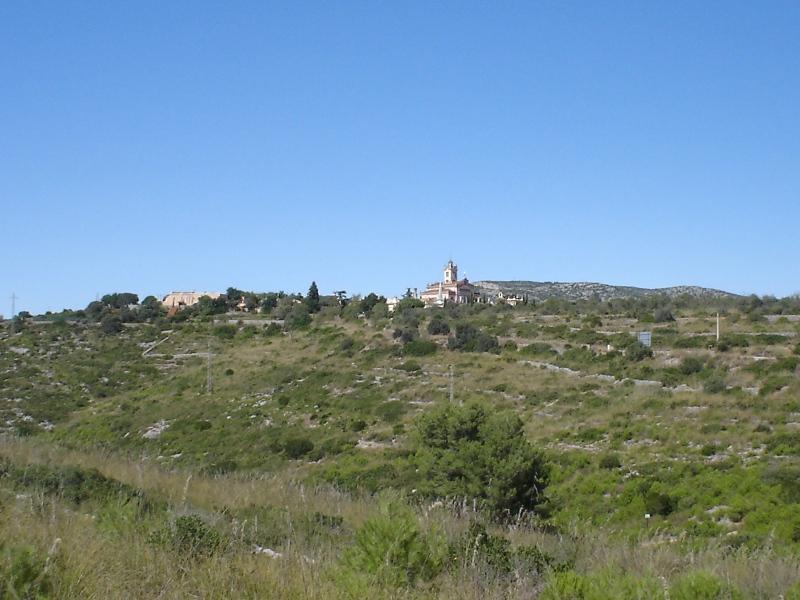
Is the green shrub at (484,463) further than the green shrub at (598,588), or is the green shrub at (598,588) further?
the green shrub at (484,463)

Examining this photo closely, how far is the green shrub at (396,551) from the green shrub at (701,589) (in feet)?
4.34

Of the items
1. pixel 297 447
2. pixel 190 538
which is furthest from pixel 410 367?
pixel 190 538

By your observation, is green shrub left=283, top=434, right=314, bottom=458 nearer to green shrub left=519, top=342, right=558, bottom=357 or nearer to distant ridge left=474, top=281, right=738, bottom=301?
green shrub left=519, top=342, right=558, bottom=357

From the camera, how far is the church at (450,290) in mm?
98000

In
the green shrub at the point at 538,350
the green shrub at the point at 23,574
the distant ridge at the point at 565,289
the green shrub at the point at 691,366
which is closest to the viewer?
the green shrub at the point at 23,574

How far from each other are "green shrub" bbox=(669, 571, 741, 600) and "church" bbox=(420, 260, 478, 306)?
292 feet

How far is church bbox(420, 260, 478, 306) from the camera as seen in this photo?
322 ft

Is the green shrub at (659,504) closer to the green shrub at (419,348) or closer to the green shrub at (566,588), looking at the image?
the green shrub at (566,588)

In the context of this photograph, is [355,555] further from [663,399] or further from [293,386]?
[293,386]

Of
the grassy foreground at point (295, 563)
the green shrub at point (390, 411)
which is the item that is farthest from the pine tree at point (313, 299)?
the grassy foreground at point (295, 563)

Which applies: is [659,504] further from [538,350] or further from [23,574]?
[538,350]

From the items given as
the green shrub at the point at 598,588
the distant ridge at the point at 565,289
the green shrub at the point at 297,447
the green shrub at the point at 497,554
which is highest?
the distant ridge at the point at 565,289

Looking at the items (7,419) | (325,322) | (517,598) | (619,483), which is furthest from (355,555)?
(325,322)

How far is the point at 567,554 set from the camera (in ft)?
19.8
